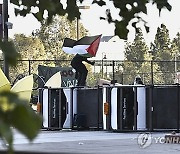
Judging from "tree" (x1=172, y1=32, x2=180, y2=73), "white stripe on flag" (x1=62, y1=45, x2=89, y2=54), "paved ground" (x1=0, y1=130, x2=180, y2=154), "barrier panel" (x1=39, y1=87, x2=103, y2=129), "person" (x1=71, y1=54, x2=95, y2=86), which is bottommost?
"paved ground" (x1=0, y1=130, x2=180, y2=154)

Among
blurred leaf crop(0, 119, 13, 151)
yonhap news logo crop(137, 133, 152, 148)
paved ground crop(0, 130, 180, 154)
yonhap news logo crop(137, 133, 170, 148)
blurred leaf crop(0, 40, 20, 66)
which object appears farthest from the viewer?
yonhap news logo crop(137, 133, 170, 148)

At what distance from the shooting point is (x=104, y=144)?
1539 cm

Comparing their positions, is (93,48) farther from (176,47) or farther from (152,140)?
(176,47)

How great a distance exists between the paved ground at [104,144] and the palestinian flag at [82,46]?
165 inches

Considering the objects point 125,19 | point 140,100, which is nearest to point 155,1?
point 125,19

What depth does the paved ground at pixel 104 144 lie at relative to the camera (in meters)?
13.6

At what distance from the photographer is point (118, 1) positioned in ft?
9.48

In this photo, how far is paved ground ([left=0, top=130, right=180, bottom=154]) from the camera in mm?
13609

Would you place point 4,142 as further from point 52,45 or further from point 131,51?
point 131,51

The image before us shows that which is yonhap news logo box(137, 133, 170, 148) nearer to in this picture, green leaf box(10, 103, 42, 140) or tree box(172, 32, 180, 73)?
green leaf box(10, 103, 42, 140)

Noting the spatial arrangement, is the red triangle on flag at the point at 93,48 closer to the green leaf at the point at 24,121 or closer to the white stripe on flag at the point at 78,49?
the white stripe on flag at the point at 78,49

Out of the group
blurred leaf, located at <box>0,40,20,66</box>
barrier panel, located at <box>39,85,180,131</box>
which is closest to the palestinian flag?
barrier panel, located at <box>39,85,180,131</box>

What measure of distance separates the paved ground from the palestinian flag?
420cm

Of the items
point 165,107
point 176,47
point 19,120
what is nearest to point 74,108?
point 165,107
